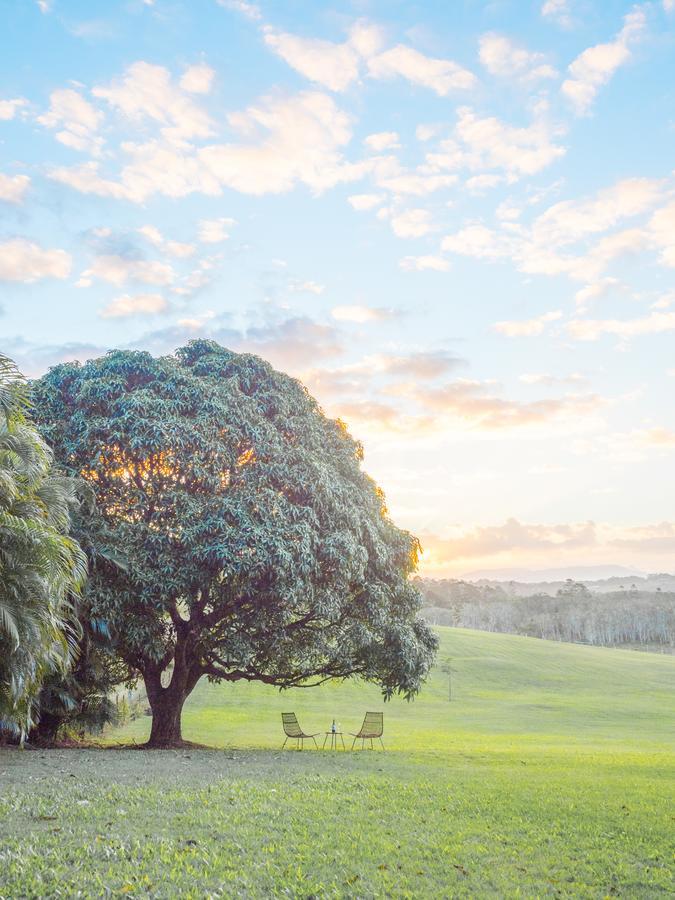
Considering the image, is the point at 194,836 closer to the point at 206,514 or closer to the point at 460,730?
the point at 206,514

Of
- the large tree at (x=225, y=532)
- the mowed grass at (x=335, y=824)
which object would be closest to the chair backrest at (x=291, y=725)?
the large tree at (x=225, y=532)

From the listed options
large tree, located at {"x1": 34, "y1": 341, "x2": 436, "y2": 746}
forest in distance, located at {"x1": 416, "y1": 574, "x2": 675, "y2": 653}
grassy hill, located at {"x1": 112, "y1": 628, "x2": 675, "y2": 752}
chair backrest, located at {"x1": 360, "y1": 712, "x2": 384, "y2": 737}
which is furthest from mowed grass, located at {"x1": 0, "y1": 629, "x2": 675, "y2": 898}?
forest in distance, located at {"x1": 416, "y1": 574, "x2": 675, "y2": 653}

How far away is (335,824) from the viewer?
1057 cm

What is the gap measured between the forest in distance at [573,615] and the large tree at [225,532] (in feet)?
351

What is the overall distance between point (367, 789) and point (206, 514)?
8117 millimetres

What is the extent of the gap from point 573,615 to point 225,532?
434 ft

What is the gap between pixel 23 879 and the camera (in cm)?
736

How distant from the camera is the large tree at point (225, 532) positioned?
18719 millimetres

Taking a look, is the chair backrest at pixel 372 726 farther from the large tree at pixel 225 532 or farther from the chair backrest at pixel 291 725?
the chair backrest at pixel 291 725

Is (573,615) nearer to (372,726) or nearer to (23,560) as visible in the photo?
(372,726)

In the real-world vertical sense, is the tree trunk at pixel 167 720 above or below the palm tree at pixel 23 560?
below

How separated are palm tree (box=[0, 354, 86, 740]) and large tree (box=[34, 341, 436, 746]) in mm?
3602

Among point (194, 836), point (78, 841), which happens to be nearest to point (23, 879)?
point (78, 841)

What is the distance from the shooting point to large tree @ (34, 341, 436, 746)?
1872 cm
